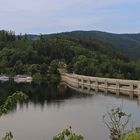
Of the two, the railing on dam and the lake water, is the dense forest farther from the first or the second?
the lake water

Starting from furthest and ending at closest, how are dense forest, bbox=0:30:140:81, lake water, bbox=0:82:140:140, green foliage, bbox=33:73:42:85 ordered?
green foliage, bbox=33:73:42:85
dense forest, bbox=0:30:140:81
lake water, bbox=0:82:140:140

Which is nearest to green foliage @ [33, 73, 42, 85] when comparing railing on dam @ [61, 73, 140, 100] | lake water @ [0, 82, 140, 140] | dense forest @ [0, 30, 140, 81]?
dense forest @ [0, 30, 140, 81]

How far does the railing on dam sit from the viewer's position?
3183 inches

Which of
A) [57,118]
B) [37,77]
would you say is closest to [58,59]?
[37,77]

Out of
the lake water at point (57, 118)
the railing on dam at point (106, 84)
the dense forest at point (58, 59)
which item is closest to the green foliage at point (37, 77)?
the dense forest at point (58, 59)

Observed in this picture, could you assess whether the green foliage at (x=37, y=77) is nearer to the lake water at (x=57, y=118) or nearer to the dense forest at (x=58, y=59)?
the dense forest at (x=58, y=59)

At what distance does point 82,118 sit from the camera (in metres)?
49.3

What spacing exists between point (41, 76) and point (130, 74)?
30257mm

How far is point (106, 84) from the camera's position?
94.9 m

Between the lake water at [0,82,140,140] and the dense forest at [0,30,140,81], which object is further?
the dense forest at [0,30,140,81]

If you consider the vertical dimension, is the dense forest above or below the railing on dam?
above

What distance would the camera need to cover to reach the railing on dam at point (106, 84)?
8085cm

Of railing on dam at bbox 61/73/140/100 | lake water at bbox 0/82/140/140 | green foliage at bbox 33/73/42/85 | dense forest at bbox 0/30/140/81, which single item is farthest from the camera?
green foliage at bbox 33/73/42/85

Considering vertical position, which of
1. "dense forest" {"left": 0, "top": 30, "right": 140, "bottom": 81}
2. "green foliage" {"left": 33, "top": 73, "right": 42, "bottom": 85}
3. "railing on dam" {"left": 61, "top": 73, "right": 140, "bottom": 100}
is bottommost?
"green foliage" {"left": 33, "top": 73, "right": 42, "bottom": 85}
